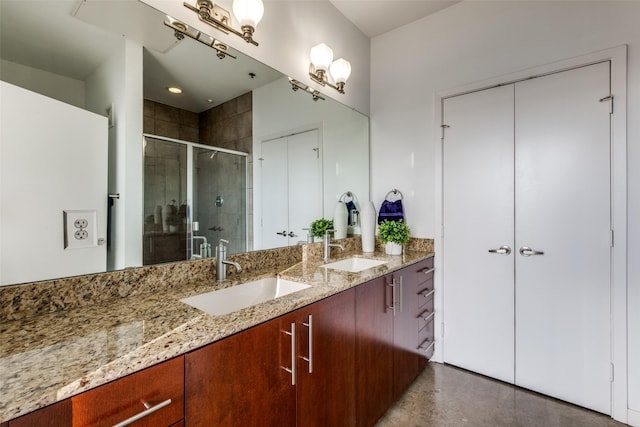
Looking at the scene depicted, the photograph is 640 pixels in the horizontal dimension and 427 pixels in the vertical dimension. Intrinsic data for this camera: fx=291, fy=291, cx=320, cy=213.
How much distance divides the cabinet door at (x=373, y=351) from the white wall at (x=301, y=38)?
4.73ft

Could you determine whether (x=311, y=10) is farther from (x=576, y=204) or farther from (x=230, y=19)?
(x=576, y=204)

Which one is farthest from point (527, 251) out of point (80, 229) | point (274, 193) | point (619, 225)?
point (80, 229)

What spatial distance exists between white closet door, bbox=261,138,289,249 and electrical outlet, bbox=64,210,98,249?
33.7 inches

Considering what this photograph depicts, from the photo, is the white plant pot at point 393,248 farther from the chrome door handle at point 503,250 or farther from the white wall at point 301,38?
the white wall at point 301,38

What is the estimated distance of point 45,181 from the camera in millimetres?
963

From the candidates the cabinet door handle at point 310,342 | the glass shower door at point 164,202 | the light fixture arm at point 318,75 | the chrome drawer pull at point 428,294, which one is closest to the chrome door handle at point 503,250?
the chrome drawer pull at point 428,294

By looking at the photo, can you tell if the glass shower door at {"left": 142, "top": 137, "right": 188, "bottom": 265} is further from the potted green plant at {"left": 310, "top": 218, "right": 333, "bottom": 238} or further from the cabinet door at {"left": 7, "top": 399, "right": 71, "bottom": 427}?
the potted green plant at {"left": 310, "top": 218, "right": 333, "bottom": 238}

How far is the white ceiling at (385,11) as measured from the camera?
224 centimetres

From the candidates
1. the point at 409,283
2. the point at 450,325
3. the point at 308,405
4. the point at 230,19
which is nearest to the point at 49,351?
the point at 308,405

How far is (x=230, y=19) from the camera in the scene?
1.48 meters

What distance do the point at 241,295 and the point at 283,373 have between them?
46 cm

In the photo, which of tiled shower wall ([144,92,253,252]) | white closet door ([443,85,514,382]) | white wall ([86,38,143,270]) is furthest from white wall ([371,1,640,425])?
white wall ([86,38,143,270])

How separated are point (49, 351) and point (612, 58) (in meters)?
2.85

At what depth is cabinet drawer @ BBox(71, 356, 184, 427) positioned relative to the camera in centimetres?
60
